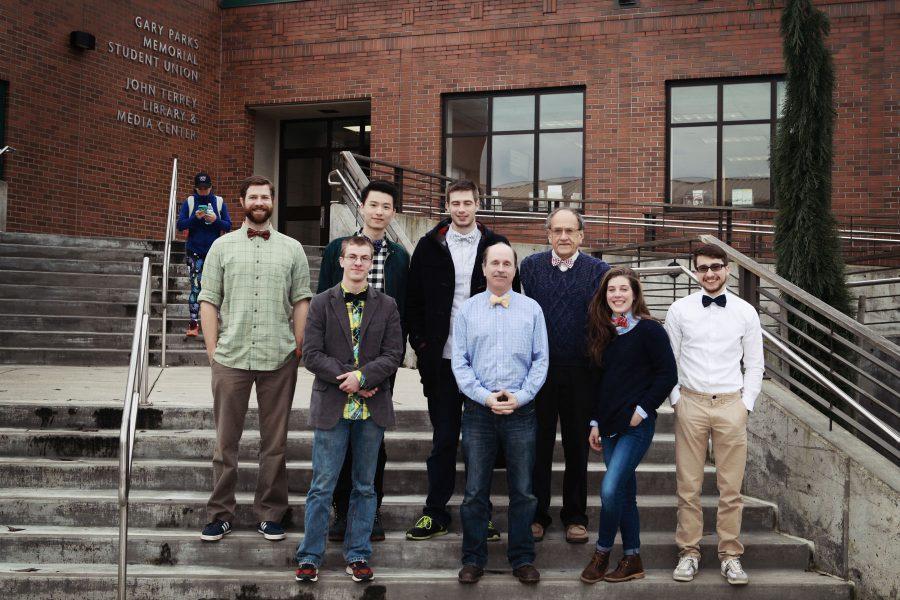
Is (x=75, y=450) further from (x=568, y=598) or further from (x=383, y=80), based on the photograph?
(x=383, y=80)

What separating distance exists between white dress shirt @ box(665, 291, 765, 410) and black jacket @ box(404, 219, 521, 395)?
101 centimetres

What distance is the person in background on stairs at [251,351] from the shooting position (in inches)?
196

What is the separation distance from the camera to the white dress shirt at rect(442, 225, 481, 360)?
16.5ft

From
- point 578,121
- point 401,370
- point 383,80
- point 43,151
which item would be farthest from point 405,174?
point 401,370

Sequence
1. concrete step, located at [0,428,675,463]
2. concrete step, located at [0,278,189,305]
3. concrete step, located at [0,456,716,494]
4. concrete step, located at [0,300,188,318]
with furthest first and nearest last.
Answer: concrete step, located at [0,278,189,305] < concrete step, located at [0,300,188,318] < concrete step, located at [0,428,675,463] < concrete step, located at [0,456,716,494]

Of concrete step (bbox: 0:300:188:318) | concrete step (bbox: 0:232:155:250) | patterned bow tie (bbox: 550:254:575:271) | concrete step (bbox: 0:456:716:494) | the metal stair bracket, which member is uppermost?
the metal stair bracket

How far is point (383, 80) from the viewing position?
52.2 feet

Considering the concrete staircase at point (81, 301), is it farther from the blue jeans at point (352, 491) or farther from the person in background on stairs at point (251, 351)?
the blue jeans at point (352, 491)

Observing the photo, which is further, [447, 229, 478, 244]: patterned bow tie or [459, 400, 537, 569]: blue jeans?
[447, 229, 478, 244]: patterned bow tie

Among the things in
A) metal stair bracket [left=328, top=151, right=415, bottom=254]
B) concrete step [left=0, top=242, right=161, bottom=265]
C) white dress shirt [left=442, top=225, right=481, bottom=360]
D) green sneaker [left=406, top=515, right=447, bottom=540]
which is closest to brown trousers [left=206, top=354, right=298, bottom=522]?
green sneaker [left=406, top=515, right=447, bottom=540]

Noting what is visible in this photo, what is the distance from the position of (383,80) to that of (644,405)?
40.4 feet

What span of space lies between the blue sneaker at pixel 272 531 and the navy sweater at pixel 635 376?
6.20 feet

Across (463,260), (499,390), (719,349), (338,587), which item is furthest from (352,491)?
(719,349)

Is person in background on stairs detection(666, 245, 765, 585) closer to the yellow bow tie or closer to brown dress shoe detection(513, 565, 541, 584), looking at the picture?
brown dress shoe detection(513, 565, 541, 584)
